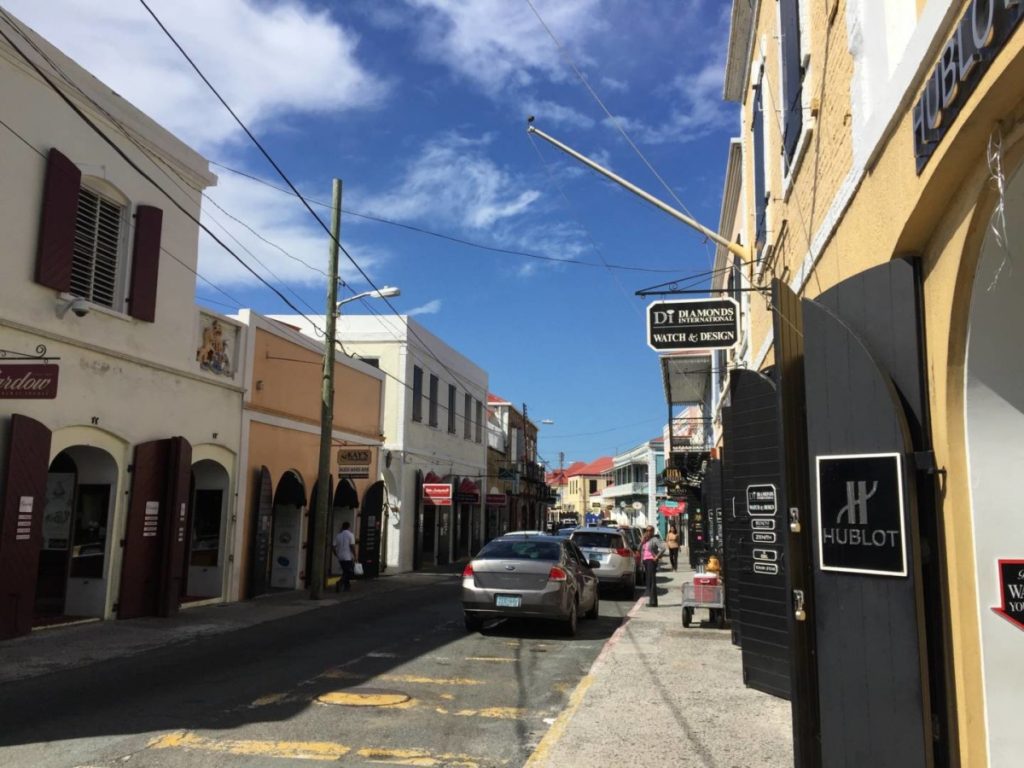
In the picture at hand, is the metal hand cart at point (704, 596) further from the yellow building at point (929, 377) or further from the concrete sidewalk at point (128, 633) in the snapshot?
the yellow building at point (929, 377)

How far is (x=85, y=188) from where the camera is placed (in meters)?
13.0

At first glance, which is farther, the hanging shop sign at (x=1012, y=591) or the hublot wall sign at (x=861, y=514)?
the hublot wall sign at (x=861, y=514)

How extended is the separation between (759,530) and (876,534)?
2.59 metres

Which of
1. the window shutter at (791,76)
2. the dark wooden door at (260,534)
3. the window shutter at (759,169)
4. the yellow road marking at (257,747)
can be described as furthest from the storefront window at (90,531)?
the window shutter at (791,76)

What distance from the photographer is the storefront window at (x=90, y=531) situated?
526 inches

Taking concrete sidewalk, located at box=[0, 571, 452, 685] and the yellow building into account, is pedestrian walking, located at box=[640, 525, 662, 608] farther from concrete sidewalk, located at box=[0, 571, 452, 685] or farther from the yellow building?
the yellow building

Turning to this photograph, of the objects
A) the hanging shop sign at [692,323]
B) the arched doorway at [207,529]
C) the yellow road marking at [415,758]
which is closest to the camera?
the yellow road marking at [415,758]

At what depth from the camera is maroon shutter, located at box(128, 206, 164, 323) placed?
13758mm

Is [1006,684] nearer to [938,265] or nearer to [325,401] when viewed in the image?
[938,265]

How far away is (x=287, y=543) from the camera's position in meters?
19.5

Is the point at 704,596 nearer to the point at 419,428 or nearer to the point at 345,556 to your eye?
the point at 345,556

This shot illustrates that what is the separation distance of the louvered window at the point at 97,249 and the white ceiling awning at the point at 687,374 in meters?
14.5

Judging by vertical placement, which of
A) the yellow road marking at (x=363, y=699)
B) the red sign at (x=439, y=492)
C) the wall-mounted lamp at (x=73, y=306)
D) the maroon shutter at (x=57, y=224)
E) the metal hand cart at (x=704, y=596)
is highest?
the maroon shutter at (x=57, y=224)

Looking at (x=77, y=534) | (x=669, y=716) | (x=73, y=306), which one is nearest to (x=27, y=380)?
(x=73, y=306)
